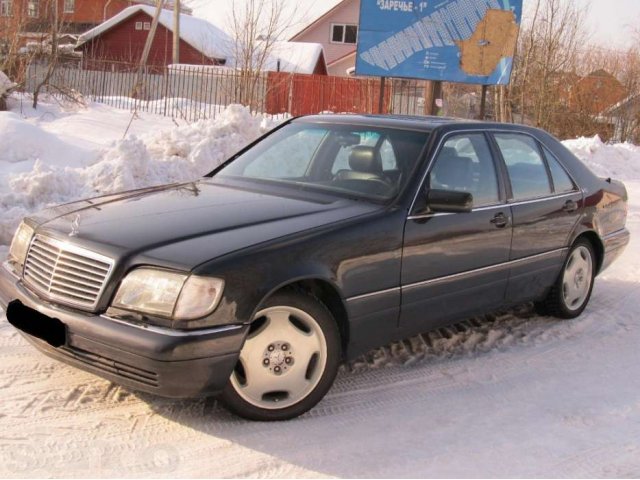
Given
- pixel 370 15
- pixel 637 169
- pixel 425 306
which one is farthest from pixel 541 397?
pixel 637 169

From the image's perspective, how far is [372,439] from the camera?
3465 millimetres

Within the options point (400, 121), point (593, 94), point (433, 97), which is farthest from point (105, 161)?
point (593, 94)

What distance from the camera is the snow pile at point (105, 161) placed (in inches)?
267

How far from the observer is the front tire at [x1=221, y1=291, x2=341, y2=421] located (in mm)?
3447

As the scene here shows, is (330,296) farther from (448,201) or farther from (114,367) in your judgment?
(114,367)

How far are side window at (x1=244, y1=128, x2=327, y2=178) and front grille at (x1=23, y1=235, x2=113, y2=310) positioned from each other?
1565 millimetres

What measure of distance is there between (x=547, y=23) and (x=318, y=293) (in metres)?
20.5

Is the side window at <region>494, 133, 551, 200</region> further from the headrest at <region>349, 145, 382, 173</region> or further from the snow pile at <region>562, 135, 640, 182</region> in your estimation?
the snow pile at <region>562, 135, 640, 182</region>

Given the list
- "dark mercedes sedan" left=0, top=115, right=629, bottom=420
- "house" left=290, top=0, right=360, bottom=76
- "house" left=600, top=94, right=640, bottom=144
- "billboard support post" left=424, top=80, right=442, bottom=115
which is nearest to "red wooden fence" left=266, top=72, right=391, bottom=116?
"billboard support post" left=424, top=80, right=442, bottom=115

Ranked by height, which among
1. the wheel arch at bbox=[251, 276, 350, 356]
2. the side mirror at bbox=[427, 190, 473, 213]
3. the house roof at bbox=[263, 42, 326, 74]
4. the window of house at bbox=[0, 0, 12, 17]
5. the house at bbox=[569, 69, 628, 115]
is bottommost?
the wheel arch at bbox=[251, 276, 350, 356]

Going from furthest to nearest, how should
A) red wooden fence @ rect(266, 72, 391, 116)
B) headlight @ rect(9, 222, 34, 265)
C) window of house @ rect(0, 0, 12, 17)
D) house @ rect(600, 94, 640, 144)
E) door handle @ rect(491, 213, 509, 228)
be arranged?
house @ rect(600, 94, 640, 144), red wooden fence @ rect(266, 72, 391, 116), window of house @ rect(0, 0, 12, 17), door handle @ rect(491, 213, 509, 228), headlight @ rect(9, 222, 34, 265)

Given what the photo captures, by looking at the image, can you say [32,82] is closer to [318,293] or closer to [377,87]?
[377,87]

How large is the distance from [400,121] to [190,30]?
123ft

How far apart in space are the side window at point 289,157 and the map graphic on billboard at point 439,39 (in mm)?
9274
